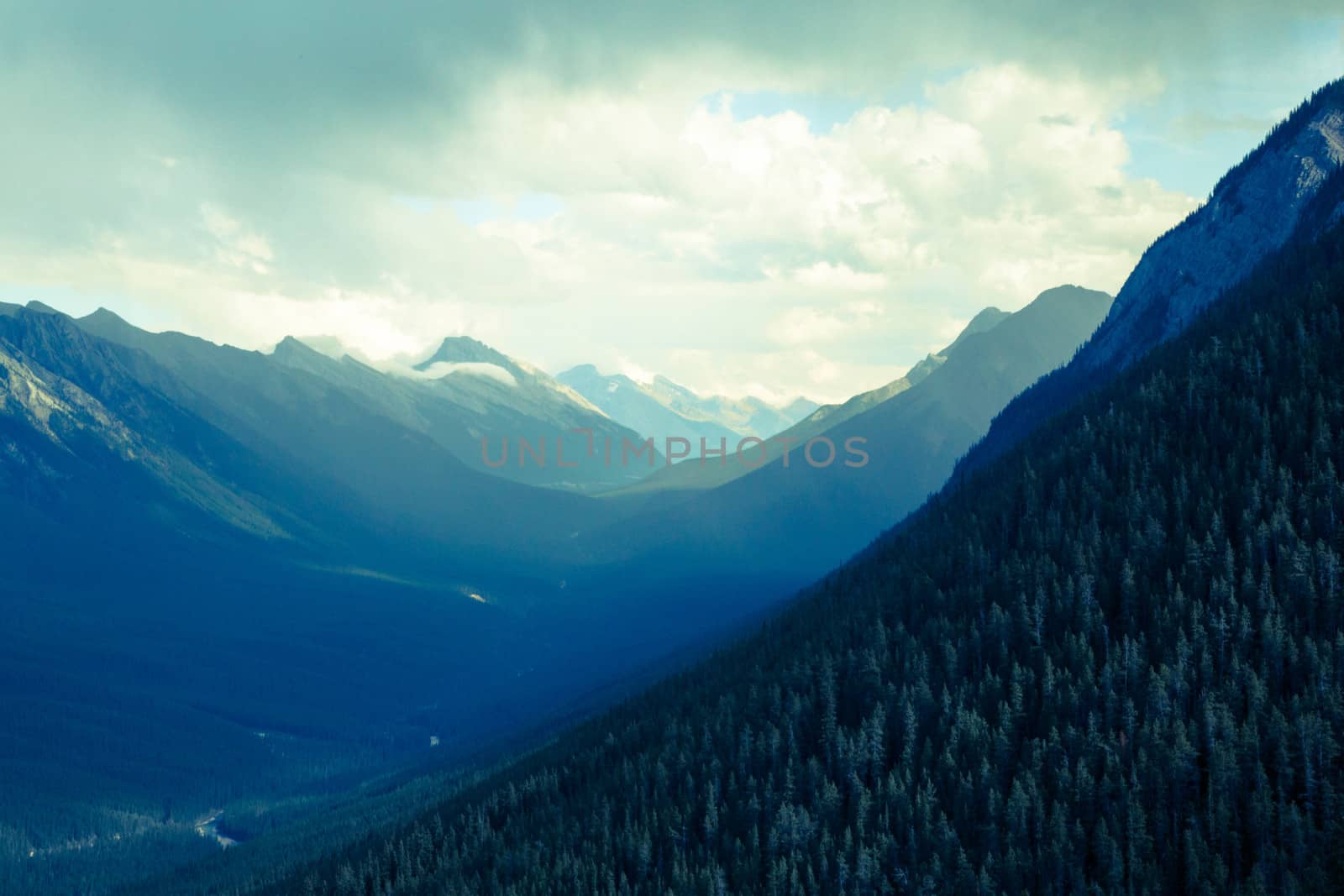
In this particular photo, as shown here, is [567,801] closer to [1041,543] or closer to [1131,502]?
[1041,543]

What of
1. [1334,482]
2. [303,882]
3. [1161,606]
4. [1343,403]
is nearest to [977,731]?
[1161,606]

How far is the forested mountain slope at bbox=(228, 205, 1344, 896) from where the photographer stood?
126188 mm

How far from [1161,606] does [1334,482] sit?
34.4 meters

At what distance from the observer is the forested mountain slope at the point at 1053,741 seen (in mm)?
126188

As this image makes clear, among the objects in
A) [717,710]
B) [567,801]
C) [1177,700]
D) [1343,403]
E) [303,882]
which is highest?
[1343,403]

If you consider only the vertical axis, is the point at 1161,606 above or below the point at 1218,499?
below

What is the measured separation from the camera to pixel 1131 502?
188250 mm

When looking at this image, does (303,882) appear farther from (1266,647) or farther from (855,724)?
(1266,647)

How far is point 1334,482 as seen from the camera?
16875cm

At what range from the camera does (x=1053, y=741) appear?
5655 inches

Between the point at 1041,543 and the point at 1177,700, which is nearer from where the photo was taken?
the point at 1177,700

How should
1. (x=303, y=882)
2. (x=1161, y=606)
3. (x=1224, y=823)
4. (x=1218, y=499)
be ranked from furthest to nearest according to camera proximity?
1. (x=303, y=882)
2. (x=1218, y=499)
3. (x=1161, y=606)
4. (x=1224, y=823)

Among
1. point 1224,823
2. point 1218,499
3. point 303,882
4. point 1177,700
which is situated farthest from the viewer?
point 303,882

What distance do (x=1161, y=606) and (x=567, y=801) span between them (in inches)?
4006
